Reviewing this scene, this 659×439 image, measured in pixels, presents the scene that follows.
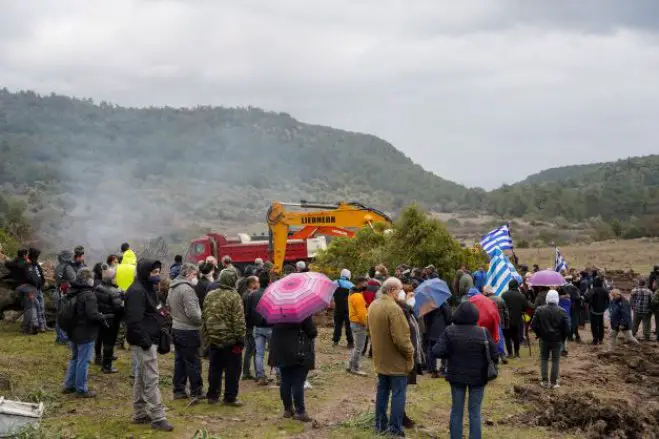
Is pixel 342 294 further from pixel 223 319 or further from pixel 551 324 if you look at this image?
pixel 223 319

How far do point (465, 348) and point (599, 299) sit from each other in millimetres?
10529

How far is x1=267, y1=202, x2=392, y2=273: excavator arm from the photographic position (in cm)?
2606

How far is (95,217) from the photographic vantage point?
64438 mm

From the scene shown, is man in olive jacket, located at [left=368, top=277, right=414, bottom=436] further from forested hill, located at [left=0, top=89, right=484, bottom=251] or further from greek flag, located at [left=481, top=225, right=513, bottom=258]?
forested hill, located at [left=0, top=89, right=484, bottom=251]

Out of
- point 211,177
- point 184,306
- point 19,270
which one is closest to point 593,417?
point 184,306

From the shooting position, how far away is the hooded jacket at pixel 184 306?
31.5 ft

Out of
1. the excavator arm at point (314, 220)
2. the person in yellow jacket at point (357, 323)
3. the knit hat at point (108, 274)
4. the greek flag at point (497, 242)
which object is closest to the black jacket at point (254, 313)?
the person in yellow jacket at point (357, 323)

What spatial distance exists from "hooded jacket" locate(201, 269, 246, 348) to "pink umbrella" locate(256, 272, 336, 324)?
376 mm

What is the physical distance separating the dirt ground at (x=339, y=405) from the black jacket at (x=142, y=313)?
111 cm

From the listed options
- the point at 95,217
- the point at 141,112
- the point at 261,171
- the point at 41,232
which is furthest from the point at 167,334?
the point at 141,112

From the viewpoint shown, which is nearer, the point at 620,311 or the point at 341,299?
the point at 341,299

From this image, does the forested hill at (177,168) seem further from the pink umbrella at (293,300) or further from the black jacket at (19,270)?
the pink umbrella at (293,300)

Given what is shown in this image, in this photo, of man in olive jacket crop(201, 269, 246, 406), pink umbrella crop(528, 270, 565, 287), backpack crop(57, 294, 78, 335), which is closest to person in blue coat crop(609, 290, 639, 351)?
pink umbrella crop(528, 270, 565, 287)

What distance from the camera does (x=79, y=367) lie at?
10266mm
